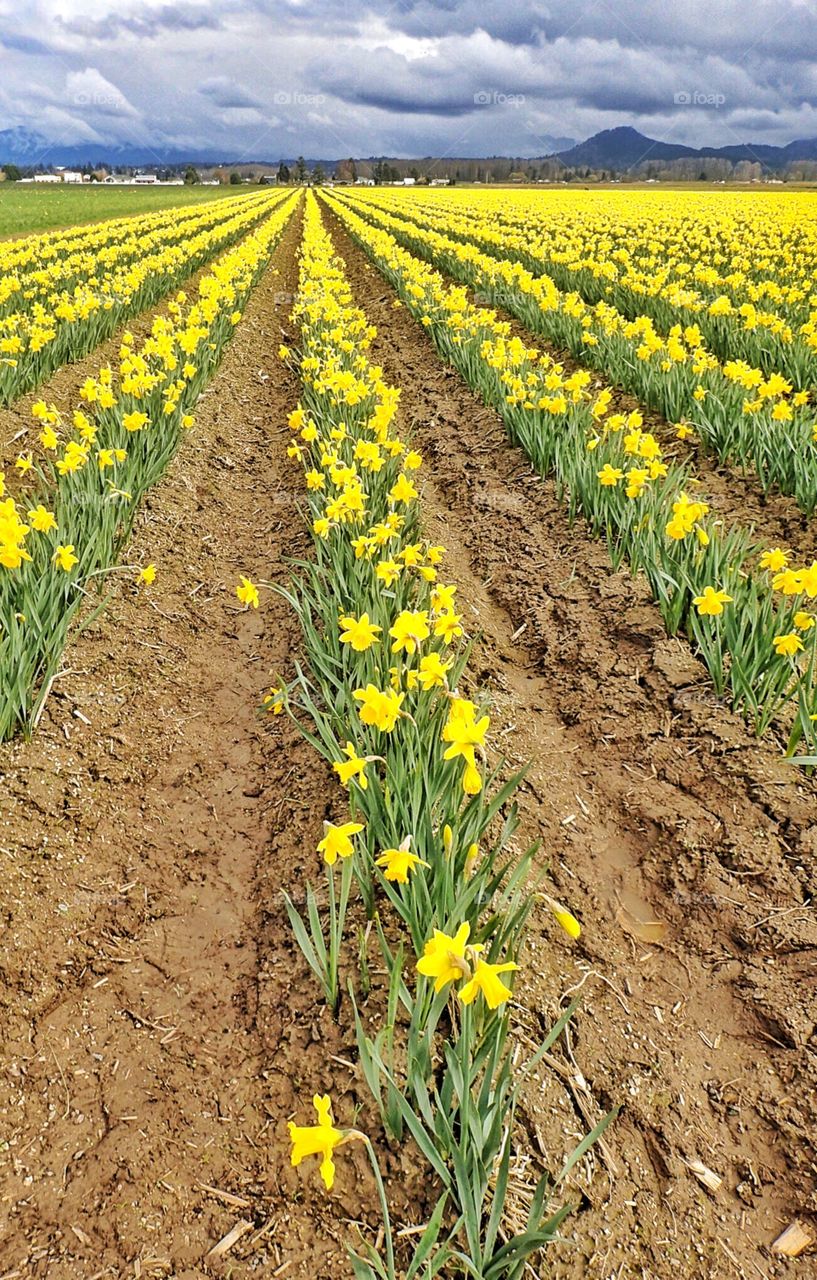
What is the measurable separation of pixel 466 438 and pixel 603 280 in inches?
298

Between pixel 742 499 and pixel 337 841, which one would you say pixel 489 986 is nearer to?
pixel 337 841

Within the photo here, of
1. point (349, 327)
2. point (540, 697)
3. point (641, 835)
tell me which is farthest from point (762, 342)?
point (641, 835)

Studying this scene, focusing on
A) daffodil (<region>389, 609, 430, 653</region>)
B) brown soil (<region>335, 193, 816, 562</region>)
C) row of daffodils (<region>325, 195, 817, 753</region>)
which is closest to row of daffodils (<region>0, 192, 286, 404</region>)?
row of daffodils (<region>325, 195, 817, 753</region>)

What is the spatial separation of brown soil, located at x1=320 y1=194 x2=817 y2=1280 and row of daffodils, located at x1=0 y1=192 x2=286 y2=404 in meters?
6.06

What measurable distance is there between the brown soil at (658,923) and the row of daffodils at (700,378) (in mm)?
1933

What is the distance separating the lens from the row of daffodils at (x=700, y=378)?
592cm

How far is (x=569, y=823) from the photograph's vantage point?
337 cm

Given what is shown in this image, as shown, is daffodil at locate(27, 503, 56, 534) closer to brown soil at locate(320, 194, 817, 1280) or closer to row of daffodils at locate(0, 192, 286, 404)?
brown soil at locate(320, 194, 817, 1280)

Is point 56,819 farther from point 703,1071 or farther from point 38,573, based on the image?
point 703,1071

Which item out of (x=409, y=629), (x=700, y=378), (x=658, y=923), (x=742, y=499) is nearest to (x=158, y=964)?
(x=409, y=629)

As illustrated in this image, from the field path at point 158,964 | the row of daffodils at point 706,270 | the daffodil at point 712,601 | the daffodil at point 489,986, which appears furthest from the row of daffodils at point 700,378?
the daffodil at point 489,986

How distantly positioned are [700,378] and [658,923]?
20.4ft

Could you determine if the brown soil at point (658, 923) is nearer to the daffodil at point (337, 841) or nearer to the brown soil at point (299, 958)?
the brown soil at point (299, 958)

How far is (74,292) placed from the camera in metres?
12.5
